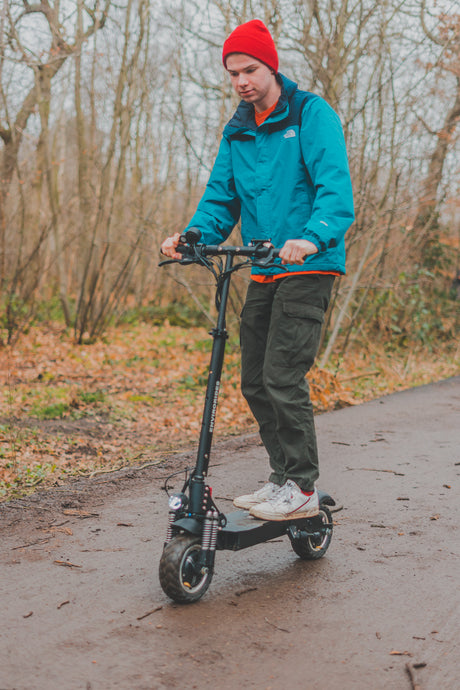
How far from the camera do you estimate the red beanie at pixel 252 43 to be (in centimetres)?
328

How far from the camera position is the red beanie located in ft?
10.8

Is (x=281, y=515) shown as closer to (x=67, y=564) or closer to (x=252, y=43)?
(x=67, y=564)

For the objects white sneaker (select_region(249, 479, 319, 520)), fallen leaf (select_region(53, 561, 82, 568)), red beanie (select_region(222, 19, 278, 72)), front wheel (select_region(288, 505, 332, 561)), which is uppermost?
red beanie (select_region(222, 19, 278, 72))

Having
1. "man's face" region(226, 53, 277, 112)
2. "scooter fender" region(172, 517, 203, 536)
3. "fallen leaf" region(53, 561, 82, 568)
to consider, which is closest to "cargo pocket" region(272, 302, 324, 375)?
"scooter fender" region(172, 517, 203, 536)

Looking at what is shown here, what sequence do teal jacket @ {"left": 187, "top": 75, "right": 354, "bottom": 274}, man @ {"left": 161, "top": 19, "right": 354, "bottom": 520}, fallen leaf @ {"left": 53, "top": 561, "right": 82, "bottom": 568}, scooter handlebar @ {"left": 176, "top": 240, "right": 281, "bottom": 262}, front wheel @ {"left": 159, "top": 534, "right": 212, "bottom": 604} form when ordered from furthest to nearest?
fallen leaf @ {"left": 53, "top": 561, "right": 82, "bottom": 568} → man @ {"left": 161, "top": 19, "right": 354, "bottom": 520} → teal jacket @ {"left": 187, "top": 75, "right": 354, "bottom": 274} → scooter handlebar @ {"left": 176, "top": 240, "right": 281, "bottom": 262} → front wheel @ {"left": 159, "top": 534, "right": 212, "bottom": 604}

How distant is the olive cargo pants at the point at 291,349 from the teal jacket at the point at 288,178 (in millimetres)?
114

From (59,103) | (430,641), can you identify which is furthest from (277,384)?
(59,103)

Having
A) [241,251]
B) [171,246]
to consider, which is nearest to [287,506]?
[241,251]

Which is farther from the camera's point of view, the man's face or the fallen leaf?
the fallen leaf

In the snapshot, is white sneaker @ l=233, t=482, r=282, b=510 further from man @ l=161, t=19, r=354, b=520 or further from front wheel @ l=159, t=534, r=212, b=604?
front wheel @ l=159, t=534, r=212, b=604

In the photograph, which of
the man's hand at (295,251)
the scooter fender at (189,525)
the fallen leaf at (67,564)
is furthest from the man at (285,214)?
the fallen leaf at (67,564)

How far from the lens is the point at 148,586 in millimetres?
3260

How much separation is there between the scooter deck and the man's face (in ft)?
6.53

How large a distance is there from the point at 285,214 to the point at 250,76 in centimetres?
66
